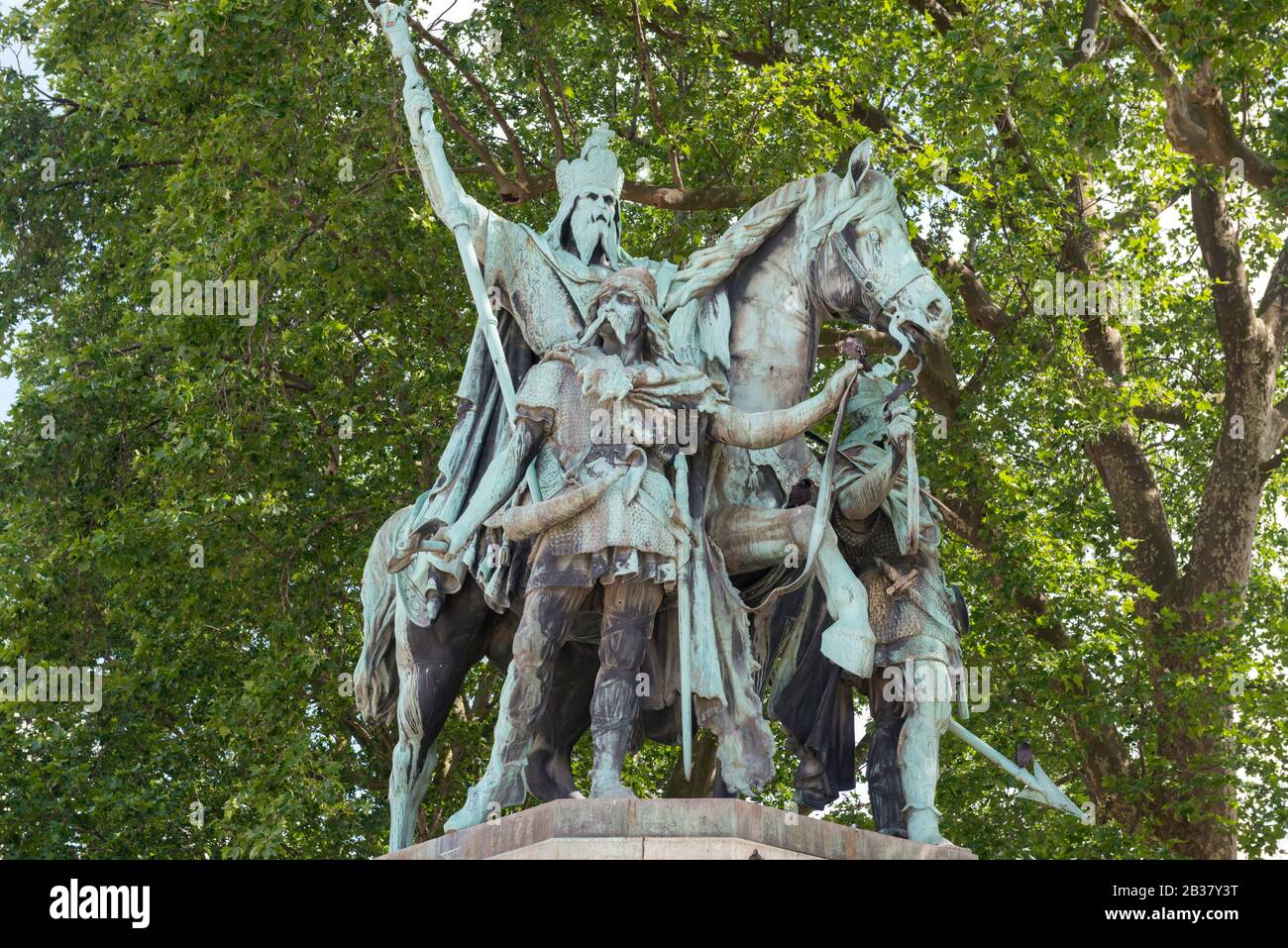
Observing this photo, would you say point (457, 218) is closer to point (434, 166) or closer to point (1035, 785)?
point (434, 166)

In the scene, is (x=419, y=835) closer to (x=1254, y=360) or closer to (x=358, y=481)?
(x=358, y=481)

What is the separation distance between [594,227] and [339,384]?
7769 millimetres

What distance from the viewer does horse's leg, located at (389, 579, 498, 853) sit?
9.59 m

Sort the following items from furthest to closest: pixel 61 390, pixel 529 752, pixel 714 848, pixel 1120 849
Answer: pixel 61 390 < pixel 1120 849 < pixel 529 752 < pixel 714 848

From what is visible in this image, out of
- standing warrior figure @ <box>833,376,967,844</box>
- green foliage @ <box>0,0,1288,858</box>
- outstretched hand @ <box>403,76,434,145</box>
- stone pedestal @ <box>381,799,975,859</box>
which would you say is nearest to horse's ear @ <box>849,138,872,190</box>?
standing warrior figure @ <box>833,376,967,844</box>

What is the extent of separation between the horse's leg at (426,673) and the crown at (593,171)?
2.22 metres

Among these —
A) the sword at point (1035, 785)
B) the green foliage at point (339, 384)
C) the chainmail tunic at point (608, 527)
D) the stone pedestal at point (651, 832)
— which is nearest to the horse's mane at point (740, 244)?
the chainmail tunic at point (608, 527)

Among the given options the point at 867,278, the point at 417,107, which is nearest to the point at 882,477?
the point at 867,278

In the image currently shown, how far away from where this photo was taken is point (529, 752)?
30.5 ft

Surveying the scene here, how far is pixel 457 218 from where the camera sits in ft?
32.7

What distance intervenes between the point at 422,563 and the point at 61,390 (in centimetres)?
856

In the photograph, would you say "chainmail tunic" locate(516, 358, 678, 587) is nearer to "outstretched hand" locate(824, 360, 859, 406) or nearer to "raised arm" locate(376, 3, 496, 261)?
"outstretched hand" locate(824, 360, 859, 406)

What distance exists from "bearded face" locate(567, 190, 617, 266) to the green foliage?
512cm

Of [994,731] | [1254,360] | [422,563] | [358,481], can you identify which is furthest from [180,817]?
→ [1254,360]
